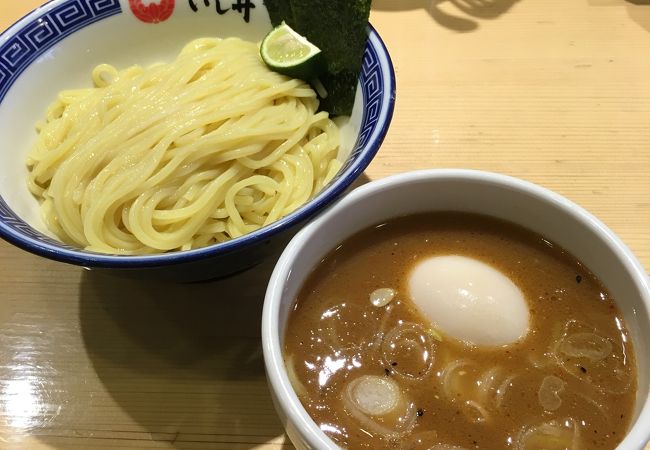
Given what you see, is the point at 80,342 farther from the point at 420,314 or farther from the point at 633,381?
the point at 633,381

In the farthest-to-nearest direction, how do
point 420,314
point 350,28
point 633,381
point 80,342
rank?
point 350,28, point 80,342, point 420,314, point 633,381

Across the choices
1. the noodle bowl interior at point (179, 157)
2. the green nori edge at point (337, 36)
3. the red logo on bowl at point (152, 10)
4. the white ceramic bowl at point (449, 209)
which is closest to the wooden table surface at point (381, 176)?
the noodle bowl interior at point (179, 157)

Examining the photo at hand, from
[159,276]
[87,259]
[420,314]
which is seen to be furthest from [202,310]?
[420,314]

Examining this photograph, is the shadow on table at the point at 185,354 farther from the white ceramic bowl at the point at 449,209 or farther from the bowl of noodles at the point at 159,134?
the white ceramic bowl at the point at 449,209

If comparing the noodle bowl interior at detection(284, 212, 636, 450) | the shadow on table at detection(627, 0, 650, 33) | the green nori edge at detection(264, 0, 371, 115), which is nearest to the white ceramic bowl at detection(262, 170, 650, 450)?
the noodle bowl interior at detection(284, 212, 636, 450)

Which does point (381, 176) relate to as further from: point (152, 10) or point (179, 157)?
point (152, 10)

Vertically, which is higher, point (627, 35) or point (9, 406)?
point (9, 406)

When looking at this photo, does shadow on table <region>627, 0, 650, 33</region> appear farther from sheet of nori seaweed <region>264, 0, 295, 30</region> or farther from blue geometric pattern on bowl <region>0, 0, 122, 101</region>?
blue geometric pattern on bowl <region>0, 0, 122, 101</region>
